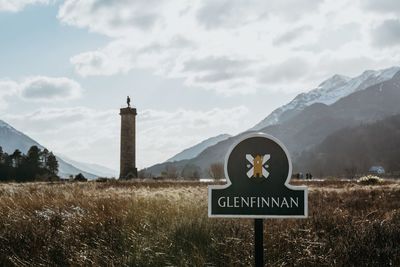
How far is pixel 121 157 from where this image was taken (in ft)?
152

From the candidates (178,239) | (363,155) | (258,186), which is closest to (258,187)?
(258,186)

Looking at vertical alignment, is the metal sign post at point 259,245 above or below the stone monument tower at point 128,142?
below

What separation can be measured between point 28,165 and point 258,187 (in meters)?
58.3

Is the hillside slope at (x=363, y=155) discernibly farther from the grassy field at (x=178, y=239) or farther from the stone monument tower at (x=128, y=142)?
the grassy field at (x=178, y=239)

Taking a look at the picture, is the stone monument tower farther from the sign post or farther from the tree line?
the sign post

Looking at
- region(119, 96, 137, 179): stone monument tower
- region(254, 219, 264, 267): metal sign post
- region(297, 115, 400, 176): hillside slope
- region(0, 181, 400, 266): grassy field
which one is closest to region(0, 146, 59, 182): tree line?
region(119, 96, 137, 179): stone monument tower

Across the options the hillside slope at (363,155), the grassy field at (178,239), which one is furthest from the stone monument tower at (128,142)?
the hillside slope at (363,155)

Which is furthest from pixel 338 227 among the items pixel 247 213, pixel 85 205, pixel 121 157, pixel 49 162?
pixel 49 162

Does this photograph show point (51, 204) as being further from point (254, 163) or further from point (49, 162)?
point (49, 162)

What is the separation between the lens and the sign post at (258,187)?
17.8 ft

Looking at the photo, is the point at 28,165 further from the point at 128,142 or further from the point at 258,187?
the point at 258,187

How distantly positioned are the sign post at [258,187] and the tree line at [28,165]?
5295cm

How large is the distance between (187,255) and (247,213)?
1.70 metres

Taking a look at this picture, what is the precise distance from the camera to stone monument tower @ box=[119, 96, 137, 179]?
45.9m
